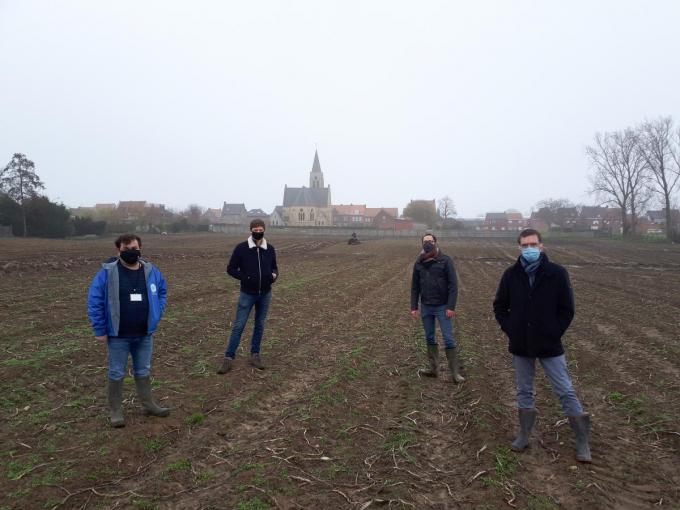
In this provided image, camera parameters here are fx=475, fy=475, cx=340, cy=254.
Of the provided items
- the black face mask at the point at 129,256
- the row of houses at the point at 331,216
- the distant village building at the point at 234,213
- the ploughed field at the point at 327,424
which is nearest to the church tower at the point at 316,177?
the row of houses at the point at 331,216

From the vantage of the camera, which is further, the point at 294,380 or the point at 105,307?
the point at 294,380

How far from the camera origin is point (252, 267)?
683 centimetres

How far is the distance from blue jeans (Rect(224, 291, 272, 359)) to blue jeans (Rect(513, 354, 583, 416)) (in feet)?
12.1

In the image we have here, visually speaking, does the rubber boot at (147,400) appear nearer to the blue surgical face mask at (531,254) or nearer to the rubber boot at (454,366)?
the rubber boot at (454,366)

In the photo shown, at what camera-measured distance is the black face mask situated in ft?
16.8

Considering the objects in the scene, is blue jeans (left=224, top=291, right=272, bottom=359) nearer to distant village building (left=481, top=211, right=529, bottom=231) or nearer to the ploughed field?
the ploughed field

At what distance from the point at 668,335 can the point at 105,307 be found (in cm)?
1022

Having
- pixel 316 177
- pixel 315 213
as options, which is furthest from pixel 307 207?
pixel 316 177

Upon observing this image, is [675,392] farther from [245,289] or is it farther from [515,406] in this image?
[245,289]

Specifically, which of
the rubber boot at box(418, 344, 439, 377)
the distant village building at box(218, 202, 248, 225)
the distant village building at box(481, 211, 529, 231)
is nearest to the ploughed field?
the rubber boot at box(418, 344, 439, 377)

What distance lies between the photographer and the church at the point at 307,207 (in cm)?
11925

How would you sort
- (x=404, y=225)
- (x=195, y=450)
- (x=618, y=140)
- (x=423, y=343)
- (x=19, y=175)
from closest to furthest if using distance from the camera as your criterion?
(x=195, y=450), (x=423, y=343), (x=19, y=175), (x=618, y=140), (x=404, y=225)

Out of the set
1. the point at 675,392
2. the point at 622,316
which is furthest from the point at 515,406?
the point at 622,316

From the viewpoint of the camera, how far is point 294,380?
660 cm
